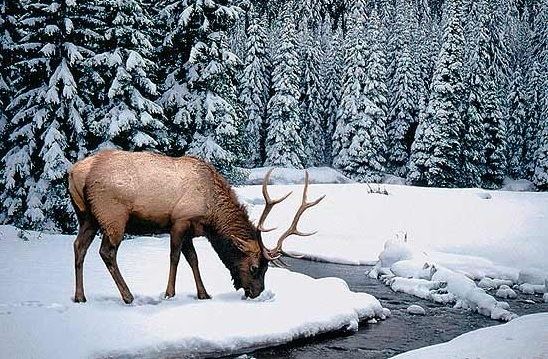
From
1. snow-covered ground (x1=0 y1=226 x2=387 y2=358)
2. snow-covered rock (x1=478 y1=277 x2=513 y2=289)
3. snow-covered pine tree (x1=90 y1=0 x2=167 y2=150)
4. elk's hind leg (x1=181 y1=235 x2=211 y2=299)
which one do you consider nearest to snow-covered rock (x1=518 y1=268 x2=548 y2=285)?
snow-covered rock (x1=478 y1=277 x2=513 y2=289)

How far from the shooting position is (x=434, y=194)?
20938mm

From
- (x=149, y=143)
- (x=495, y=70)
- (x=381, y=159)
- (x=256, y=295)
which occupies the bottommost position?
(x=381, y=159)

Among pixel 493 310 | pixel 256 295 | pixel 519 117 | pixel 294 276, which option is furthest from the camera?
pixel 519 117

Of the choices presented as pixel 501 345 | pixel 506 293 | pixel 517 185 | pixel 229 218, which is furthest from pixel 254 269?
pixel 517 185

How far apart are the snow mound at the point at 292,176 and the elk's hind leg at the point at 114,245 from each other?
28.2 metres

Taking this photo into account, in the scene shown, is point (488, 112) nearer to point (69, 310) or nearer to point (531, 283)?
point (531, 283)

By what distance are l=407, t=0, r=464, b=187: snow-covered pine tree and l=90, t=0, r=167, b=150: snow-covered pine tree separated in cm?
2166

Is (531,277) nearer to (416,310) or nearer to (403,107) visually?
(416,310)

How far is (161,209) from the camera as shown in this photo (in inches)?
297

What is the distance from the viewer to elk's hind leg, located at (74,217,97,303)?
7.21 metres

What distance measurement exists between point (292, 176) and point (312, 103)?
27.9ft

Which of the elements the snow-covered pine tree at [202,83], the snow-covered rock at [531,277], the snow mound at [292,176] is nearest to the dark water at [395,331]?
the snow-covered rock at [531,277]

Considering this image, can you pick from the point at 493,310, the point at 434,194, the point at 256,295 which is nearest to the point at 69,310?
the point at 256,295

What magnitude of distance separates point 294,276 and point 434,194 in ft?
40.0
